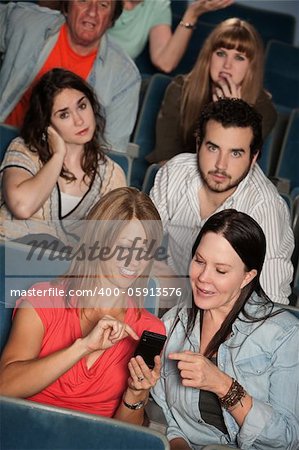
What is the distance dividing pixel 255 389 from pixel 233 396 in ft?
0.22

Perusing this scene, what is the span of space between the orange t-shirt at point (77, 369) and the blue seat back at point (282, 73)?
196 centimetres

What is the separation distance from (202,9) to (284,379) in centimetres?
174

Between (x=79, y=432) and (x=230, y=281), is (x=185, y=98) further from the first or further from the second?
(x=79, y=432)

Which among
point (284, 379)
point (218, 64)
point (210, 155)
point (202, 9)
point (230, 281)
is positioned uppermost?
point (202, 9)

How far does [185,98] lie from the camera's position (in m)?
2.54

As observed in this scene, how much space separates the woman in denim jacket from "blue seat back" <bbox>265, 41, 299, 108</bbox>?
189 centimetres

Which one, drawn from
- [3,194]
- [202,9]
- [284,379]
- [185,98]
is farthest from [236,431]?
[202,9]

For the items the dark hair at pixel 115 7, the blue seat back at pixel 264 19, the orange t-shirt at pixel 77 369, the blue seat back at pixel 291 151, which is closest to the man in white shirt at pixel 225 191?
the orange t-shirt at pixel 77 369

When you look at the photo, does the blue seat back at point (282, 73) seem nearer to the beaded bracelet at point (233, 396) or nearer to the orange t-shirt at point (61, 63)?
the orange t-shirt at point (61, 63)

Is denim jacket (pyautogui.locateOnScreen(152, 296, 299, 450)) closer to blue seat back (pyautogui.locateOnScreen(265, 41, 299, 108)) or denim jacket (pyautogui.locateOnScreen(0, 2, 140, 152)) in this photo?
denim jacket (pyautogui.locateOnScreen(0, 2, 140, 152))

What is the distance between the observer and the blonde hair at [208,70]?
2.54 m

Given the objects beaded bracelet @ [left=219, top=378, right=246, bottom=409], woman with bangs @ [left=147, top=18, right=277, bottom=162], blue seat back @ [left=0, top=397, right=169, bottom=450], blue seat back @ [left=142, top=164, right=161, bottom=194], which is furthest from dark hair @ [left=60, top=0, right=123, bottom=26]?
blue seat back @ [left=0, top=397, right=169, bottom=450]

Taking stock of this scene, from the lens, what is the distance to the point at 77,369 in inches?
59.9

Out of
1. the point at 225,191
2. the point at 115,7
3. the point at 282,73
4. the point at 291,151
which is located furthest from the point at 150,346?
the point at 282,73
